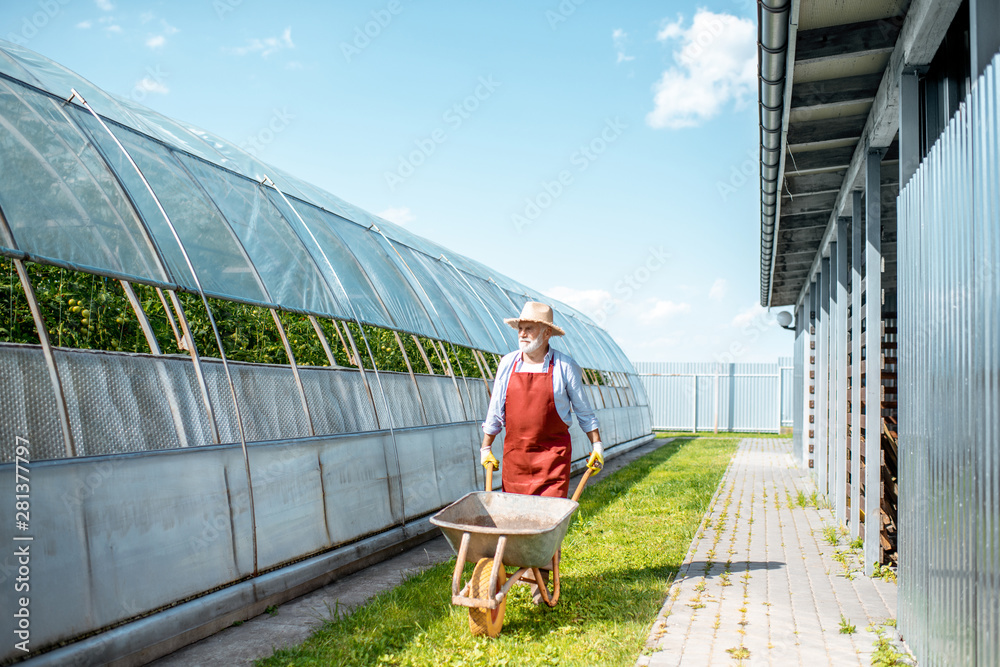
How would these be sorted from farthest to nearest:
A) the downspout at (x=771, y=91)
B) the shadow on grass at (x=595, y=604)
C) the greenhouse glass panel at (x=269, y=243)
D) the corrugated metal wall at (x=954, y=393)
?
the greenhouse glass panel at (x=269, y=243), the shadow on grass at (x=595, y=604), the downspout at (x=771, y=91), the corrugated metal wall at (x=954, y=393)

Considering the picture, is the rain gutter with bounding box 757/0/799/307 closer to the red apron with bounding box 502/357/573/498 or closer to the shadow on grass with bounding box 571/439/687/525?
the red apron with bounding box 502/357/573/498

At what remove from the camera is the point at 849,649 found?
436 cm

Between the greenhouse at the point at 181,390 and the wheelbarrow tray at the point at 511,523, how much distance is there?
5.01 ft

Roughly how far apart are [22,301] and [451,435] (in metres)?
4.50

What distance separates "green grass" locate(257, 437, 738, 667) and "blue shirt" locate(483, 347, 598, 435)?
123 cm

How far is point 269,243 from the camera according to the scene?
6984mm

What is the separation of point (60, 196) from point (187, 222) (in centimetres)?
121

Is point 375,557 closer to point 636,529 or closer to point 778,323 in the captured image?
point 636,529

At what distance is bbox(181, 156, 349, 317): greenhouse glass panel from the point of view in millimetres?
6605

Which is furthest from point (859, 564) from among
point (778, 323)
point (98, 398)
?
point (778, 323)

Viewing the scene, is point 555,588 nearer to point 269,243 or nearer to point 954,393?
point 954,393

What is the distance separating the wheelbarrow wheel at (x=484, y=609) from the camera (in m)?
4.26

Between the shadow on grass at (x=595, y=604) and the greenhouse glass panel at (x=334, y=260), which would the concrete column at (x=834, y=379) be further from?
the greenhouse glass panel at (x=334, y=260)

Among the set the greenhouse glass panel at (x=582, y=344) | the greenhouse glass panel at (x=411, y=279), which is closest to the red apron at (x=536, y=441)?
the greenhouse glass panel at (x=411, y=279)
